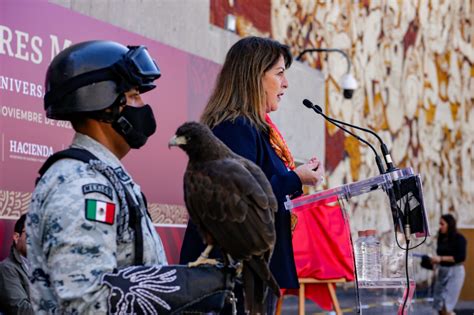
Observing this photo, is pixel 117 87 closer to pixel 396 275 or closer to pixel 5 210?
pixel 396 275

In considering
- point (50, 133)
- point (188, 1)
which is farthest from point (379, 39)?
point (50, 133)

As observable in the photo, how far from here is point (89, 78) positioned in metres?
2.54

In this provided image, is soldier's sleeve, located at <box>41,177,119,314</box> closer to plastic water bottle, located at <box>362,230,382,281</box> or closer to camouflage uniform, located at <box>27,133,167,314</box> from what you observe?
camouflage uniform, located at <box>27,133,167,314</box>

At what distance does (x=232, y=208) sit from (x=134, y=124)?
14.9 inches

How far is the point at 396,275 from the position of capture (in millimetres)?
3945

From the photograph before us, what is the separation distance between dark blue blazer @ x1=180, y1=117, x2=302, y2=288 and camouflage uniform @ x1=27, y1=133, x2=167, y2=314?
3.74 ft

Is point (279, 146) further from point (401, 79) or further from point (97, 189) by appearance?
point (401, 79)

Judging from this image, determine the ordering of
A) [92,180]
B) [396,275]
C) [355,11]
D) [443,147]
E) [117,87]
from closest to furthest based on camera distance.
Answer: [92,180], [117,87], [396,275], [355,11], [443,147]

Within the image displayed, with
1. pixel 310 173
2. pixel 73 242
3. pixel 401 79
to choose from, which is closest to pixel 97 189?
pixel 73 242

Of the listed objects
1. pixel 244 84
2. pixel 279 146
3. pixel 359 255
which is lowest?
pixel 359 255

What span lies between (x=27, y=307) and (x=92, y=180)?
4.55 meters

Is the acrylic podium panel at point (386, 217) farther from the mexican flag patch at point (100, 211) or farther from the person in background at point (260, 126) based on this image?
the mexican flag patch at point (100, 211)

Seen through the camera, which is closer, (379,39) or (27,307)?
(27,307)

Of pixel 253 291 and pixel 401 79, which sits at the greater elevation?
pixel 401 79
